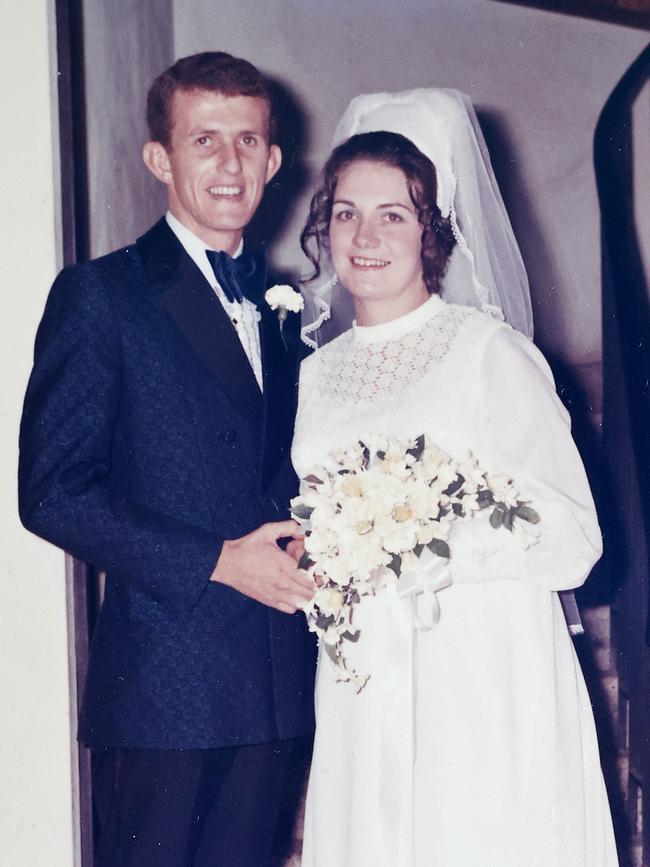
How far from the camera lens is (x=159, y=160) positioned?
2.12 m

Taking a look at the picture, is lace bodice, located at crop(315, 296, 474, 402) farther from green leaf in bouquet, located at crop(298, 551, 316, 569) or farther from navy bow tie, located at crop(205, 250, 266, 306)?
green leaf in bouquet, located at crop(298, 551, 316, 569)

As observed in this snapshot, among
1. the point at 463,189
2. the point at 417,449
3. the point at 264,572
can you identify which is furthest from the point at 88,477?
the point at 463,189

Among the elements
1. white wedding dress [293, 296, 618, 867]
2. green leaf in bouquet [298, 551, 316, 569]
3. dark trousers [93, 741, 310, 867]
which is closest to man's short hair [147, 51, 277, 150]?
white wedding dress [293, 296, 618, 867]

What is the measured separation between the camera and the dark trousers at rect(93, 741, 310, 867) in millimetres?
1869

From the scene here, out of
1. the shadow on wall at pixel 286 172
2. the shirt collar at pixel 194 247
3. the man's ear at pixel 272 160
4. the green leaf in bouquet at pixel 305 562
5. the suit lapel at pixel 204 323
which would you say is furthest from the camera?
the shadow on wall at pixel 286 172

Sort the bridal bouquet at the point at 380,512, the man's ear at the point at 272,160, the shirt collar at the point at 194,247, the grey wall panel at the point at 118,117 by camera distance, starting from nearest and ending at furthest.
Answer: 1. the bridal bouquet at the point at 380,512
2. the shirt collar at the point at 194,247
3. the man's ear at the point at 272,160
4. the grey wall panel at the point at 118,117

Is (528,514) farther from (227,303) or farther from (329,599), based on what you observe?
(227,303)

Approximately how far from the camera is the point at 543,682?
190 centimetres

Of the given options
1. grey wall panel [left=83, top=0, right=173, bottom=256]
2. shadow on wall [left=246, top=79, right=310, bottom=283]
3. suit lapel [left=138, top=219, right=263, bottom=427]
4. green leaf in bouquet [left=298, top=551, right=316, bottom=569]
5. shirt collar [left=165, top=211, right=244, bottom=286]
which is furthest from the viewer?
shadow on wall [left=246, top=79, right=310, bottom=283]

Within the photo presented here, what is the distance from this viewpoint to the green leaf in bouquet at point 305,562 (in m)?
1.79

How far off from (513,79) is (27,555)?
3.05m

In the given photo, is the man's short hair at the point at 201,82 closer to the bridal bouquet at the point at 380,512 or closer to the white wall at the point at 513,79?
the bridal bouquet at the point at 380,512

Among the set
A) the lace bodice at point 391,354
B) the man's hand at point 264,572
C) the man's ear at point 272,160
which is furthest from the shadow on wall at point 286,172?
the man's hand at point 264,572

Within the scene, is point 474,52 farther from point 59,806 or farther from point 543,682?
point 59,806
